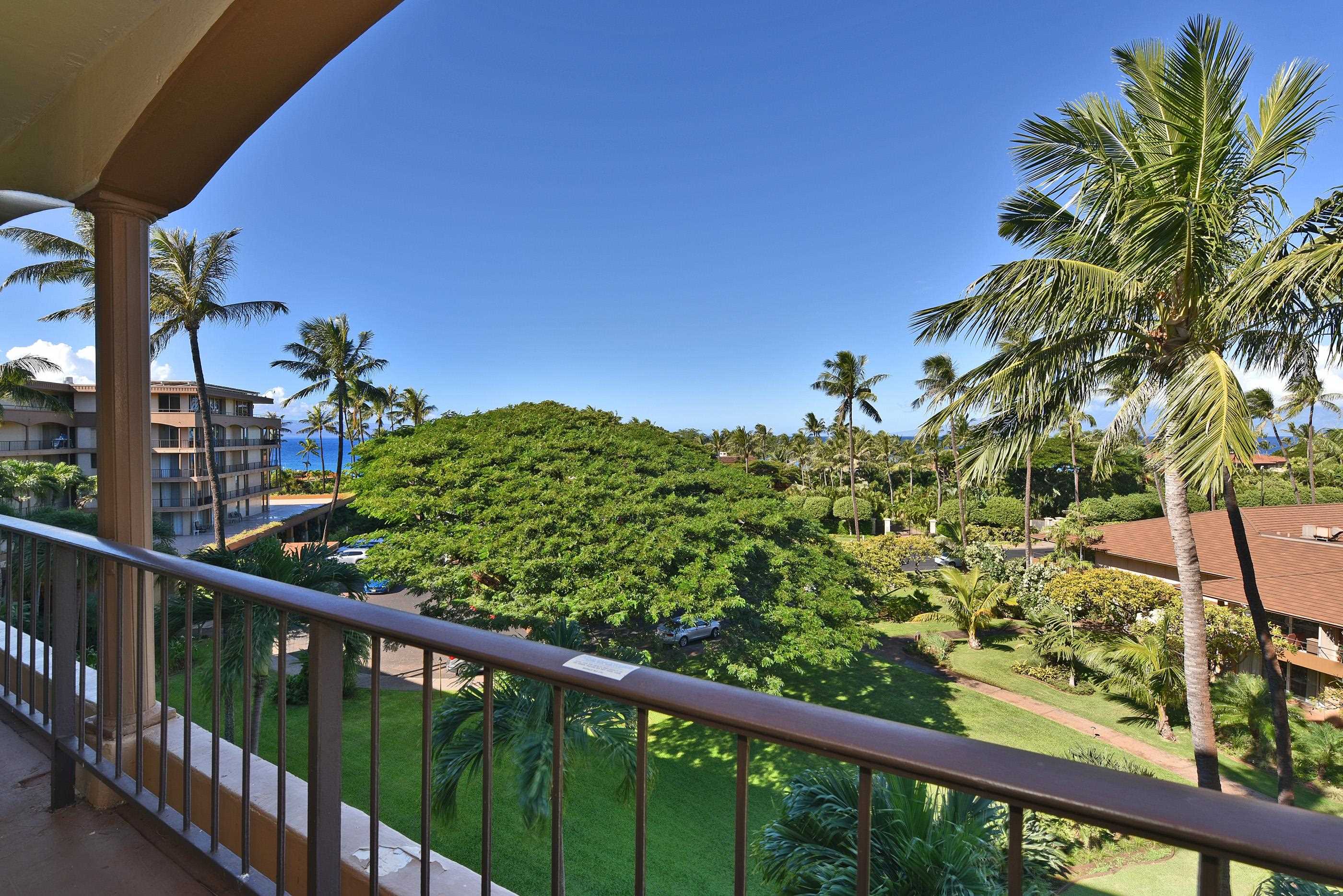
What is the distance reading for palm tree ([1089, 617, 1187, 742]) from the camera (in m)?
10.5

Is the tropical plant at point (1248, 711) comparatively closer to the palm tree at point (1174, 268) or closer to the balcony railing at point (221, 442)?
the palm tree at point (1174, 268)

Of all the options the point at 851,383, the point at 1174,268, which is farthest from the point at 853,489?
the point at 1174,268

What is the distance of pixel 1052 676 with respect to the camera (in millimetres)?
12883

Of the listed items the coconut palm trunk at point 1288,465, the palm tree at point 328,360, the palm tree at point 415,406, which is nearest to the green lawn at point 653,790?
the palm tree at point 328,360

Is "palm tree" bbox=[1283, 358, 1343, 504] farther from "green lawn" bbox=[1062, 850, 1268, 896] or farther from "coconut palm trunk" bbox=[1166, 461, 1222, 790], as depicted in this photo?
"green lawn" bbox=[1062, 850, 1268, 896]

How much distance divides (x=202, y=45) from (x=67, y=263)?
60.7 ft

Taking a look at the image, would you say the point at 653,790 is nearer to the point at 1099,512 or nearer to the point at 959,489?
the point at 959,489

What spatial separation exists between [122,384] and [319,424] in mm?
44507

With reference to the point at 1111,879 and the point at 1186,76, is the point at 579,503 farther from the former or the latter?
the point at 1186,76

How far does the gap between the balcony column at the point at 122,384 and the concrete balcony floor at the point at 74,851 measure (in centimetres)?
28

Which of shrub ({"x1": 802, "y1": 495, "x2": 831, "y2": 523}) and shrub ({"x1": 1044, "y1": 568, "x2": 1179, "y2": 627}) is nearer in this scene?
shrub ({"x1": 1044, "y1": 568, "x2": 1179, "y2": 627})

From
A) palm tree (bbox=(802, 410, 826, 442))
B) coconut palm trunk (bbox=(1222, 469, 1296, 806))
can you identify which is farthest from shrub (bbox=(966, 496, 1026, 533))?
coconut palm trunk (bbox=(1222, 469, 1296, 806))

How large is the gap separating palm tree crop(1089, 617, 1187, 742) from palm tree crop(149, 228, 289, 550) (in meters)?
18.9

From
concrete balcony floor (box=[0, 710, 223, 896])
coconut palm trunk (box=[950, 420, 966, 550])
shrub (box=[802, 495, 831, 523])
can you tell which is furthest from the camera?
shrub (box=[802, 495, 831, 523])
